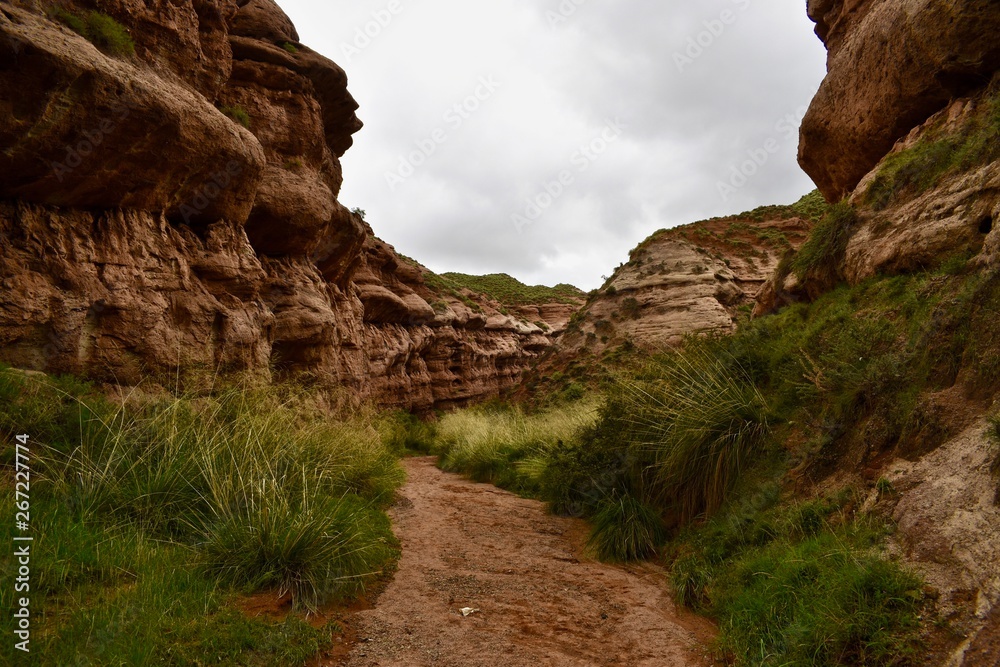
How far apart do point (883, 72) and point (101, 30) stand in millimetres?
11496

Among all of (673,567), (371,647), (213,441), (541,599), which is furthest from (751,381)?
(213,441)

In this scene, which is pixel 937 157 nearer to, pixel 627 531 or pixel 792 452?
pixel 792 452

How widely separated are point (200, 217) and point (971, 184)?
11.1m

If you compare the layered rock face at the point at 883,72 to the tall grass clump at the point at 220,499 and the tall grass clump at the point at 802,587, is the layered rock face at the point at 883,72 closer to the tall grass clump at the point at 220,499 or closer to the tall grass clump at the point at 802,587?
the tall grass clump at the point at 802,587

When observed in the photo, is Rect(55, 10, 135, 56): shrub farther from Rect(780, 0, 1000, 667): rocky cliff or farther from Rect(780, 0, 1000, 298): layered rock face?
Rect(780, 0, 1000, 298): layered rock face

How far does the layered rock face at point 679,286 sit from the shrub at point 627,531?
38.5 ft

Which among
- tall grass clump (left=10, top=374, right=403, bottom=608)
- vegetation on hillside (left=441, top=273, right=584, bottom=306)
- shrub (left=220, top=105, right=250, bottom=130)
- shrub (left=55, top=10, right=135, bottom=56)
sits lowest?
tall grass clump (left=10, top=374, right=403, bottom=608)

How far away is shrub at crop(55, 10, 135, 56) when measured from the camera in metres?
7.05

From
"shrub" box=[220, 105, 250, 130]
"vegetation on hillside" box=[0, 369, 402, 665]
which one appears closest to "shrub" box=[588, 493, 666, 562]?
"vegetation on hillside" box=[0, 369, 402, 665]

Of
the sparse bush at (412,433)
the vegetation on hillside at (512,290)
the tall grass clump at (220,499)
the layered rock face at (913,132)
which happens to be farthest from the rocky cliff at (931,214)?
the vegetation on hillside at (512,290)

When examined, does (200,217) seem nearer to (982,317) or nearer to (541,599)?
(541,599)

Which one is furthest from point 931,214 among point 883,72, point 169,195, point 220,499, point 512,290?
point 512,290

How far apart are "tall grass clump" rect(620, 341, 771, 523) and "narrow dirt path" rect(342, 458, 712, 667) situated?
3.22 feet

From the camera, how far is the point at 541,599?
4840 millimetres
